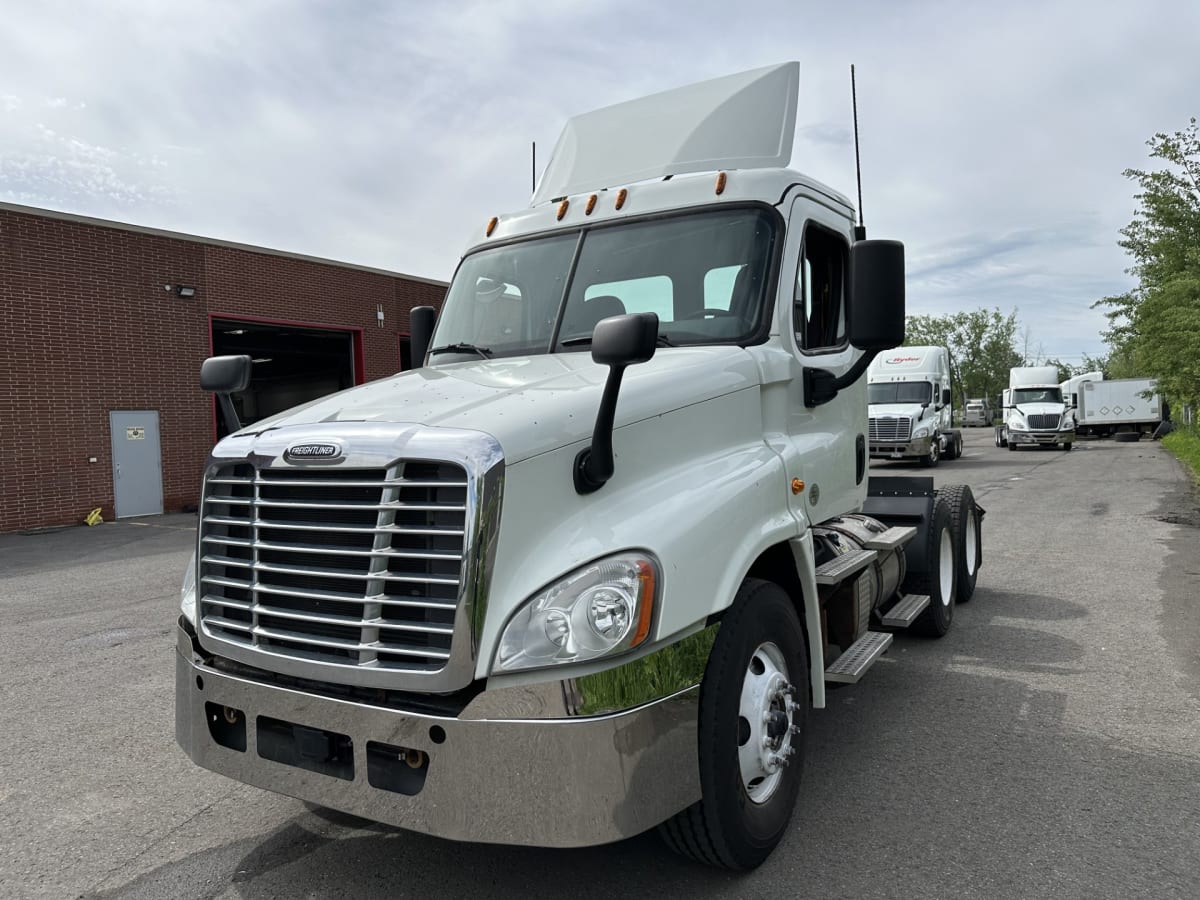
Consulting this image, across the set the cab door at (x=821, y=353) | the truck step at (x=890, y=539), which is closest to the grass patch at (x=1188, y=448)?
the truck step at (x=890, y=539)

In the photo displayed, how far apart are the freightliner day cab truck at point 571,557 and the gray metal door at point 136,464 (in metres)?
16.7

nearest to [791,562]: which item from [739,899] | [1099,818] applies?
[739,899]

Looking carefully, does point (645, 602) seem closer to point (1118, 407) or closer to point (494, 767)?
point (494, 767)

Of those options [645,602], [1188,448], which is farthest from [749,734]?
[1188,448]

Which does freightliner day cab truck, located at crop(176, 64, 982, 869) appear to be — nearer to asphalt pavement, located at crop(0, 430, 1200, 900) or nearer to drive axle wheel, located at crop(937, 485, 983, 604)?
asphalt pavement, located at crop(0, 430, 1200, 900)

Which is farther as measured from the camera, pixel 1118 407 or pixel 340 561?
pixel 1118 407

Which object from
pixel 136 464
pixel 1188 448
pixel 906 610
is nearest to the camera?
pixel 906 610

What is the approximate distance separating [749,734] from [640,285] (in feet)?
6.35

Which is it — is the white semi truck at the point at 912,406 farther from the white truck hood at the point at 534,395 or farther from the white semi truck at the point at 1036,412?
the white truck hood at the point at 534,395

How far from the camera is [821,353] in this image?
414cm

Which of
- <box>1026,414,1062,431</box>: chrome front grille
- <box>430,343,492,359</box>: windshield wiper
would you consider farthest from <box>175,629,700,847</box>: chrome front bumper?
<box>1026,414,1062,431</box>: chrome front grille

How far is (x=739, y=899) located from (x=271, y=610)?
1798mm

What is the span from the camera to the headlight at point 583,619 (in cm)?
249

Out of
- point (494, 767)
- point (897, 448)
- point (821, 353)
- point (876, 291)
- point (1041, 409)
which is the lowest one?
point (897, 448)
